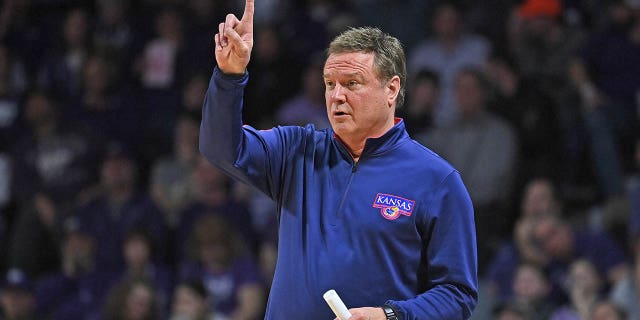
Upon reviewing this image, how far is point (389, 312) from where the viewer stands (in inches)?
130

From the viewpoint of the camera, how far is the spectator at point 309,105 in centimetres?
925

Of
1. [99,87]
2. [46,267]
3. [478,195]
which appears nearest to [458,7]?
[478,195]

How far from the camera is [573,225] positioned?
27.2 ft

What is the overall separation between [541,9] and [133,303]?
150 inches

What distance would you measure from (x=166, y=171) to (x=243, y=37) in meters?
6.45

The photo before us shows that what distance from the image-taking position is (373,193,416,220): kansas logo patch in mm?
3430

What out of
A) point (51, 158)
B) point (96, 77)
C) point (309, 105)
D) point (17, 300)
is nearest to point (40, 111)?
point (51, 158)

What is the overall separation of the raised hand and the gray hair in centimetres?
34

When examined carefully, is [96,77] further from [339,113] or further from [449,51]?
[339,113]

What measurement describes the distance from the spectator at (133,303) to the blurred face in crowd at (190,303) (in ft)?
0.67

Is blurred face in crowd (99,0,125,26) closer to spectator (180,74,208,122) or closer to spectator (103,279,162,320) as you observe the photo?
spectator (180,74,208,122)

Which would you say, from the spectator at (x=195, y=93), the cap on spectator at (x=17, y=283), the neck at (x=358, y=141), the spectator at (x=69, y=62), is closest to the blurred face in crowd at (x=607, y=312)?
the neck at (x=358, y=141)

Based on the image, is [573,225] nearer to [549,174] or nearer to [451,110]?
[549,174]

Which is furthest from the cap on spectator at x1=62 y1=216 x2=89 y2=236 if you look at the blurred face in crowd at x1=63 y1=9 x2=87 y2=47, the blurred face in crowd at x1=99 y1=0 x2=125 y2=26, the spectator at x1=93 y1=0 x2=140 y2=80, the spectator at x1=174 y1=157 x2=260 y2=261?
the blurred face in crowd at x1=99 y1=0 x2=125 y2=26
